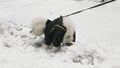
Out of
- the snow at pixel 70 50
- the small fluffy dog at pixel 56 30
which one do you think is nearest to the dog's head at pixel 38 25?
the small fluffy dog at pixel 56 30

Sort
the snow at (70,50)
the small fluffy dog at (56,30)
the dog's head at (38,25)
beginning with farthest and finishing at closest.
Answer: the dog's head at (38,25)
the small fluffy dog at (56,30)
the snow at (70,50)

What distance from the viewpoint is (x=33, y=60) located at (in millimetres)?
4312

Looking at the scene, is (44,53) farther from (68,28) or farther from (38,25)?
(68,28)

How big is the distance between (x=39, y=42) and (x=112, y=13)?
6597mm

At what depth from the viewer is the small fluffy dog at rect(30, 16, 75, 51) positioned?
15.1 feet

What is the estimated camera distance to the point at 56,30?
464 centimetres

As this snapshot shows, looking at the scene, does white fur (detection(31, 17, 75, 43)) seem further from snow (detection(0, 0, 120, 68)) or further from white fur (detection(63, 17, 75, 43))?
snow (detection(0, 0, 120, 68))

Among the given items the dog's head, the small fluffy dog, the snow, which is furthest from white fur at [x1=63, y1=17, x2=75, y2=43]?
the dog's head

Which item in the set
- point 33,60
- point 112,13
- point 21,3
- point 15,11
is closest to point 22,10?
point 15,11

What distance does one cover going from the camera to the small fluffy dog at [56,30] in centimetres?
460

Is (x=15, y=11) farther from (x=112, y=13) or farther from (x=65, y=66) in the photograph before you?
(x=65, y=66)

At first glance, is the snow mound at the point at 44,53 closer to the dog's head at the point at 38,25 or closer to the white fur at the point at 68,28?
the white fur at the point at 68,28

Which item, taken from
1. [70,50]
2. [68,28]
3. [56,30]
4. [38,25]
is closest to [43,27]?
[38,25]

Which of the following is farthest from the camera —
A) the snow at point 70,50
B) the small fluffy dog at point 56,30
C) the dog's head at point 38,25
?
the dog's head at point 38,25
